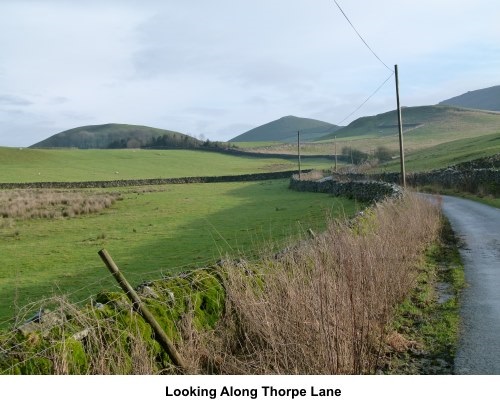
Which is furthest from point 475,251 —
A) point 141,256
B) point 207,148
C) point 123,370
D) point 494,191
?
point 207,148

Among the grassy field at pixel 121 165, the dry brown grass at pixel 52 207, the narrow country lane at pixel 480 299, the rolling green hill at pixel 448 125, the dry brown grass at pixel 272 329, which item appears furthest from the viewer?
the rolling green hill at pixel 448 125

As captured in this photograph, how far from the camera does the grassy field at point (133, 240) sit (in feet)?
49.9

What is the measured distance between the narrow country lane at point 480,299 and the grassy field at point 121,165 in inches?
2512

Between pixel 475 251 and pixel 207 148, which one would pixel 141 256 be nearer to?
pixel 475 251

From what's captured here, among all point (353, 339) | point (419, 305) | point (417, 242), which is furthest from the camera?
point (417, 242)

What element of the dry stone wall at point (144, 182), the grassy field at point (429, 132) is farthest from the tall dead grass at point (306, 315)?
the grassy field at point (429, 132)

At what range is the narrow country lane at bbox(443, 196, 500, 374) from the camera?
7.80 metres

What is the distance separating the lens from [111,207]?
4388 centimetres

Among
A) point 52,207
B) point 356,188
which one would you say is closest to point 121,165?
point 52,207

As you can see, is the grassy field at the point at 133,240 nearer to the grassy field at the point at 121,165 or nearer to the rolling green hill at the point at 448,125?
the grassy field at the point at 121,165

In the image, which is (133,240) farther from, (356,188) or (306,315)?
(356,188)

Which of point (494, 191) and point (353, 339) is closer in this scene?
point (353, 339)

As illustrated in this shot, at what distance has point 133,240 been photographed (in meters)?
24.4
